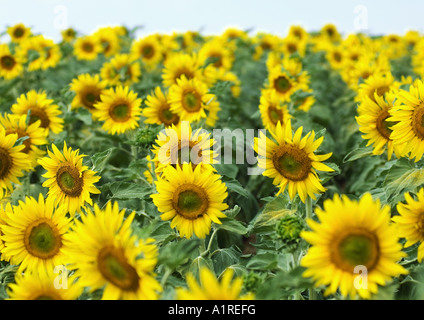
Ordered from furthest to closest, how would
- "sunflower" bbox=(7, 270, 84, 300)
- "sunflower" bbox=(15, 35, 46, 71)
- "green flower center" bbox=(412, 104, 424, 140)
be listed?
1. "sunflower" bbox=(15, 35, 46, 71)
2. "green flower center" bbox=(412, 104, 424, 140)
3. "sunflower" bbox=(7, 270, 84, 300)

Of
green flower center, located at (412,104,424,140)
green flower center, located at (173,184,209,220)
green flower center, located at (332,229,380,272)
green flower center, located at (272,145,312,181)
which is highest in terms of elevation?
green flower center, located at (412,104,424,140)

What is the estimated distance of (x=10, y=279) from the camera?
86.9 inches

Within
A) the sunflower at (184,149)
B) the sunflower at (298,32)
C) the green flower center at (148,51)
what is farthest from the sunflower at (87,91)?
the sunflower at (298,32)

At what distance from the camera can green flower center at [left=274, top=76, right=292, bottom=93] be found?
12.8ft

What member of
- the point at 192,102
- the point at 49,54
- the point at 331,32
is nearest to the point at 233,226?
the point at 192,102

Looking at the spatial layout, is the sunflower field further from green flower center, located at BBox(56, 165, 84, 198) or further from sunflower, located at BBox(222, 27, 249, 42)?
sunflower, located at BBox(222, 27, 249, 42)

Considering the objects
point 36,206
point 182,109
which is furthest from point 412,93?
point 36,206

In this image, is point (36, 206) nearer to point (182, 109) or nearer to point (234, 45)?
point (182, 109)

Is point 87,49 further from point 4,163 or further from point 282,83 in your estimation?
point 4,163

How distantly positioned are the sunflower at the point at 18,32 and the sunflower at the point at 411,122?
466 centimetres

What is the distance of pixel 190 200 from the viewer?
201cm

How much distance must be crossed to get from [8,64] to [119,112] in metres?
2.04

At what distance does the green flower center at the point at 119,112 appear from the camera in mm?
3209

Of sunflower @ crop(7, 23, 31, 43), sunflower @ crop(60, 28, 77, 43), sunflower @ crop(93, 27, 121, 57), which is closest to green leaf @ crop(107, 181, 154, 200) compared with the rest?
sunflower @ crop(7, 23, 31, 43)
